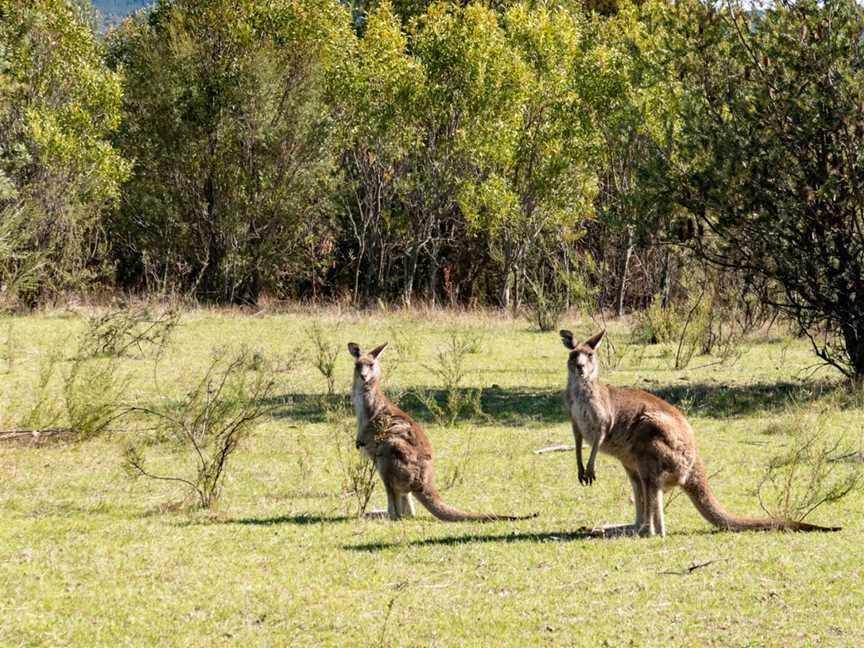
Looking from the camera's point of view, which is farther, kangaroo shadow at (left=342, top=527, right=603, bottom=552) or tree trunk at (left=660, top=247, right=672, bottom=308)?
tree trunk at (left=660, top=247, right=672, bottom=308)

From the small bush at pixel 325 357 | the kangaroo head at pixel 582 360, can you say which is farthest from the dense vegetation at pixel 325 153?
the kangaroo head at pixel 582 360

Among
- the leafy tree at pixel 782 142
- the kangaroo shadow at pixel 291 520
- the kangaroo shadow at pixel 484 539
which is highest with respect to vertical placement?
the leafy tree at pixel 782 142

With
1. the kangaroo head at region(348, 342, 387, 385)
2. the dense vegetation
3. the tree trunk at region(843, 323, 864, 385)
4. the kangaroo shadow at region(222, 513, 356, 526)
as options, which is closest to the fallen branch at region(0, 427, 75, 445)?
the kangaroo shadow at region(222, 513, 356, 526)

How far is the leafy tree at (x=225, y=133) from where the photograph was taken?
1242 inches

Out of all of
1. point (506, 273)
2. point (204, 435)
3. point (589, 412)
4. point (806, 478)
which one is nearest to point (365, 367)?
point (589, 412)

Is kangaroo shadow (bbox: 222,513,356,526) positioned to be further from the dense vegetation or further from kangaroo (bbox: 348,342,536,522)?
the dense vegetation

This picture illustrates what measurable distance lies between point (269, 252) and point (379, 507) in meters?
25.0

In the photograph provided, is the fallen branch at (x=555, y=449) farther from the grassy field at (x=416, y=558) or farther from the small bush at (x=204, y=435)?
the small bush at (x=204, y=435)

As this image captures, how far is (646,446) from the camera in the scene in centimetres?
773

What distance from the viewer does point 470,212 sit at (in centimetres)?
3195

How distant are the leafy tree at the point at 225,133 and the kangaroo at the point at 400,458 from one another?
23.6 meters

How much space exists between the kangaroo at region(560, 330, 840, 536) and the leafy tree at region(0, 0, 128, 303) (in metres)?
22.6

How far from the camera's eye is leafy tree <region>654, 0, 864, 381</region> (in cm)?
1448

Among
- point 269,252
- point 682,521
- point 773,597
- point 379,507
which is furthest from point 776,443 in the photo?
point 269,252
